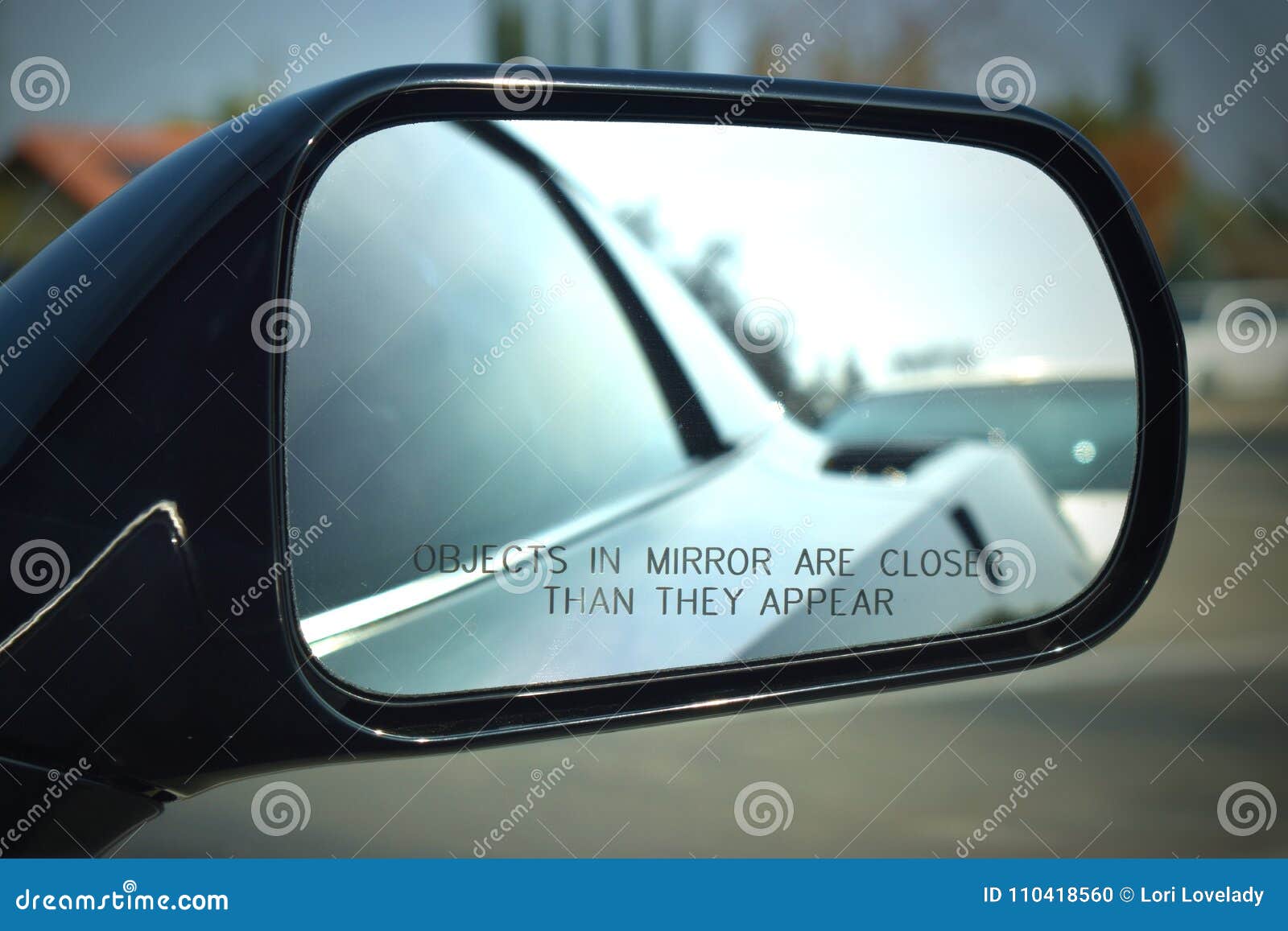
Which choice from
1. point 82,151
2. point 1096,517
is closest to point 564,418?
point 1096,517

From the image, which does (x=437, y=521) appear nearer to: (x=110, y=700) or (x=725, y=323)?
(x=110, y=700)

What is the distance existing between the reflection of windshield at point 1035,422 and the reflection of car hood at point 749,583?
5 cm

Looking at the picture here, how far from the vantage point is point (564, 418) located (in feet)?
5.17

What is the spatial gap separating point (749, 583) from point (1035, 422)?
65 cm

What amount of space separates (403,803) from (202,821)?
1.10 ft

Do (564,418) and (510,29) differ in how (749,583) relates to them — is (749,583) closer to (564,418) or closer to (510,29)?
(564,418)

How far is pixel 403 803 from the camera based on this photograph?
6.44ft

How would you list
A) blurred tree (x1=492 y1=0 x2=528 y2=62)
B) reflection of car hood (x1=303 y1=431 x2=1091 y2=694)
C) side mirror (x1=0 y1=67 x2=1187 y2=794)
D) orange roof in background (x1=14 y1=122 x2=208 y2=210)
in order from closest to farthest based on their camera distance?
side mirror (x1=0 y1=67 x2=1187 y2=794), reflection of car hood (x1=303 y1=431 x2=1091 y2=694), orange roof in background (x1=14 y1=122 x2=208 y2=210), blurred tree (x1=492 y1=0 x2=528 y2=62)

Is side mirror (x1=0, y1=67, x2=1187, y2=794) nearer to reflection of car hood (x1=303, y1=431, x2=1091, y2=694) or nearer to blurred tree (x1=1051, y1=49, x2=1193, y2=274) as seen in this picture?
reflection of car hood (x1=303, y1=431, x2=1091, y2=694)

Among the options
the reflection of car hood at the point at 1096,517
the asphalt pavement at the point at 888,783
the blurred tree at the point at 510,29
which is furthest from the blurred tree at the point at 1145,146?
the reflection of car hood at the point at 1096,517

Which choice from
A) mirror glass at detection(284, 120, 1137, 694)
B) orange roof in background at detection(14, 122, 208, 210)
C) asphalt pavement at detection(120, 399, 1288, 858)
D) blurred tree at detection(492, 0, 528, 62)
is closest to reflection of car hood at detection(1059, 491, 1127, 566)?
mirror glass at detection(284, 120, 1137, 694)

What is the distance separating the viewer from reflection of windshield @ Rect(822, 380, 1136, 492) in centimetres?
160

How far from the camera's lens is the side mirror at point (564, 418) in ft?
3.11

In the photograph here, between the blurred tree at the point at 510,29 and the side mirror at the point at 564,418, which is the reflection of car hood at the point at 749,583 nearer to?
the side mirror at the point at 564,418
